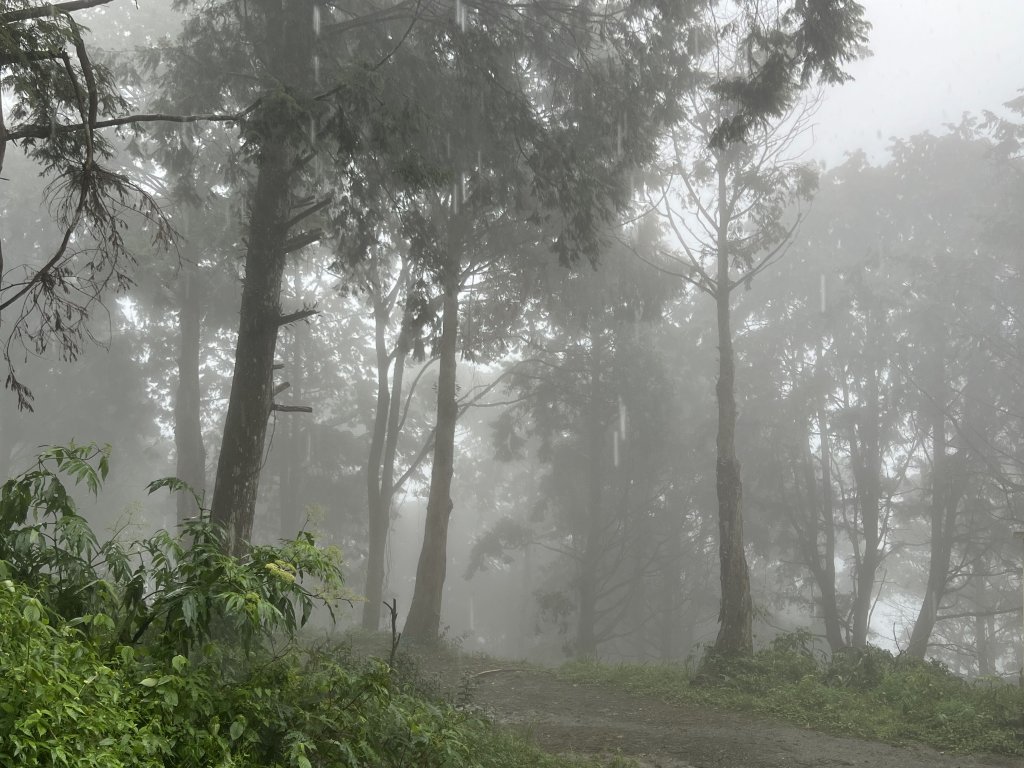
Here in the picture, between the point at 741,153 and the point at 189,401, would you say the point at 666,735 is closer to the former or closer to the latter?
the point at 741,153

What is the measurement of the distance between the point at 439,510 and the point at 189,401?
33.1ft

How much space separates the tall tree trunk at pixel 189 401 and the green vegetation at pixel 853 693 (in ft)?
40.6

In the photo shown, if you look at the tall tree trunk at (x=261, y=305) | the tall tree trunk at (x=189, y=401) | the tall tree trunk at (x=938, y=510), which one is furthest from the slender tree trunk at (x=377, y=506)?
the tall tree trunk at (x=938, y=510)

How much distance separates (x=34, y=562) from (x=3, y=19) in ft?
12.1

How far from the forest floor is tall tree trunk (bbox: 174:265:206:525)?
40.7ft

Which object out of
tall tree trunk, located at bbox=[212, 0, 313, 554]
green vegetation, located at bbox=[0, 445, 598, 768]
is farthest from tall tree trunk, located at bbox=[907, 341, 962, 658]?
green vegetation, located at bbox=[0, 445, 598, 768]

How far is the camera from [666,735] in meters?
8.30

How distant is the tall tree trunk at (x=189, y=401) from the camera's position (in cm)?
2112

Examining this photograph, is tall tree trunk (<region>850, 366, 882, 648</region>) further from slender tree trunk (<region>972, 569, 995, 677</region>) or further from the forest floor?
the forest floor

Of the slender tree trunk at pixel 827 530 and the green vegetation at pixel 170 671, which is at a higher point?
the slender tree trunk at pixel 827 530

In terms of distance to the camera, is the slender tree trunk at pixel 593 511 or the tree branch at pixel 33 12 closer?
the tree branch at pixel 33 12

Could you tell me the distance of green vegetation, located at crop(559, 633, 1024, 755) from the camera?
7.91m

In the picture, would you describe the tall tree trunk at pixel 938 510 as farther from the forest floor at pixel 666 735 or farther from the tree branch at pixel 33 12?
the tree branch at pixel 33 12

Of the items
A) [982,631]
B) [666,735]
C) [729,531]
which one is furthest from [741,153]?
[982,631]
